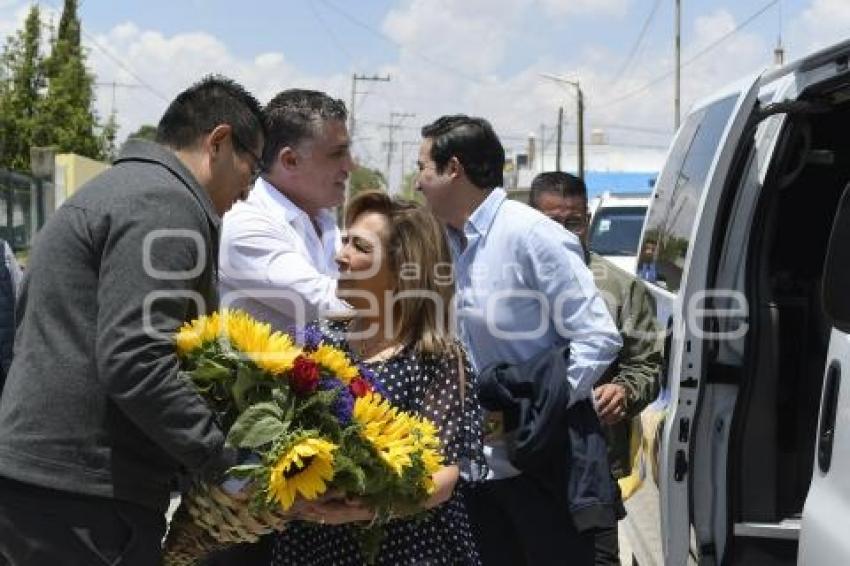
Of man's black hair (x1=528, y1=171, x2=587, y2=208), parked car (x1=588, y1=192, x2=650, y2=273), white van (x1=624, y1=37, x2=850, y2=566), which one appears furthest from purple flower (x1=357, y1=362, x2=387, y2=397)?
parked car (x1=588, y1=192, x2=650, y2=273)

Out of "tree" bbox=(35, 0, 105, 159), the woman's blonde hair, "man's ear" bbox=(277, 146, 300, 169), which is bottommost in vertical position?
the woman's blonde hair

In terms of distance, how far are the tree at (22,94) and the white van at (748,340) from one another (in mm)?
25586

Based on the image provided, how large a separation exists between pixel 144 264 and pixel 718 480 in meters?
1.92

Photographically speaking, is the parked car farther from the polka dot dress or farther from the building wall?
the polka dot dress

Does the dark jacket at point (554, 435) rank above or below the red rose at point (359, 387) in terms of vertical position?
below

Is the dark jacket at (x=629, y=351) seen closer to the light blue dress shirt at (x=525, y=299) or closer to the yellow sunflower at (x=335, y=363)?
the light blue dress shirt at (x=525, y=299)

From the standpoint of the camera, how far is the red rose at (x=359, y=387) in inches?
108

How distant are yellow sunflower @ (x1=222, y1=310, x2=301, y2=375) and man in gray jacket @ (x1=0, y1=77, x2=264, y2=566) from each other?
0.44ft

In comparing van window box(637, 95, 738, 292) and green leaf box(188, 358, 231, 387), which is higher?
van window box(637, 95, 738, 292)

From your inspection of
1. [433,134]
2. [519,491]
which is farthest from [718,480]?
[433,134]

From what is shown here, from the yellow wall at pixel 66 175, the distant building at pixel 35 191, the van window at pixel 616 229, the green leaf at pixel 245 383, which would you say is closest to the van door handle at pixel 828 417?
the green leaf at pixel 245 383

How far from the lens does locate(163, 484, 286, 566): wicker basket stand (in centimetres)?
271

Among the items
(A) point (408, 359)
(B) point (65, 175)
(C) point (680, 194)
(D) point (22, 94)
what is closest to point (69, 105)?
(D) point (22, 94)

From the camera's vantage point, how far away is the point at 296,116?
3.94m
